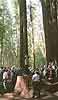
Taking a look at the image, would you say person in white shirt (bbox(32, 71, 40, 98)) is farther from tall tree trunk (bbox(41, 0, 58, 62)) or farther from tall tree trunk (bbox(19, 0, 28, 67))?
tall tree trunk (bbox(19, 0, 28, 67))

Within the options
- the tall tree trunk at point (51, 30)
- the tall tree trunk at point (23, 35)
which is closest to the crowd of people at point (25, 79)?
the tall tree trunk at point (51, 30)

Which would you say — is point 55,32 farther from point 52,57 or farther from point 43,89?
point 43,89

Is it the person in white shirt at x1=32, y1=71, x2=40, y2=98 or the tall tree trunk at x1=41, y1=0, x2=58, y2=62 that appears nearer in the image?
the person in white shirt at x1=32, y1=71, x2=40, y2=98

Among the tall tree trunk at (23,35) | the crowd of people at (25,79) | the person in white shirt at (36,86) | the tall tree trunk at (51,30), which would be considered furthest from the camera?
the tall tree trunk at (23,35)

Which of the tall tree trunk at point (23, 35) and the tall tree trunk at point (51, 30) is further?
the tall tree trunk at point (23, 35)

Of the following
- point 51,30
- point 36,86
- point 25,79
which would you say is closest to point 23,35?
point 51,30

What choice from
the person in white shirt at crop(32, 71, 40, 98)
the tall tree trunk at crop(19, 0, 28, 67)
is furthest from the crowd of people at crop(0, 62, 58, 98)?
the tall tree trunk at crop(19, 0, 28, 67)

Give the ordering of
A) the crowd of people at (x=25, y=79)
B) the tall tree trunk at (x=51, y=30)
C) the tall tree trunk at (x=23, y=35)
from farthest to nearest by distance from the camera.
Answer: the tall tree trunk at (x=23, y=35) < the tall tree trunk at (x=51, y=30) < the crowd of people at (x=25, y=79)

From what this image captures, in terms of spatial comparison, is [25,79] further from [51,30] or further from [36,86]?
[51,30]

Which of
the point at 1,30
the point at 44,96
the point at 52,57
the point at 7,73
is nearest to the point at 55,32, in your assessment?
the point at 52,57

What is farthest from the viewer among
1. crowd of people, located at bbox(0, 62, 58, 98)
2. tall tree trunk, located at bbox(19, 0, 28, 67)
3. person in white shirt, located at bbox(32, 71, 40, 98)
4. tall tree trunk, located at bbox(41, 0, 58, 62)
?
tall tree trunk, located at bbox(19, 0, 28, 67)

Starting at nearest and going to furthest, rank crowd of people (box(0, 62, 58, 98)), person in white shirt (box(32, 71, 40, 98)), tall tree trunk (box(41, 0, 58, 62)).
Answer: person in white shirt (box(32, 71, 40, 98)), crowd of people (box(0, 62, 58, 98)), tall tree trunk (box(41, 0, 58, 62))

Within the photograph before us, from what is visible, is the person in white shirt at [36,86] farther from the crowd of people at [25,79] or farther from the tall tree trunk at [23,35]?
the tall tree trunk at [23,35]

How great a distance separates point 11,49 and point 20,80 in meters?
44.4
